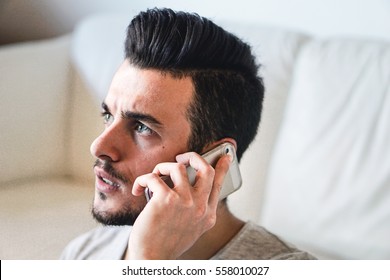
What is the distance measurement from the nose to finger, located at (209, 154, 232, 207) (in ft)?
0.40

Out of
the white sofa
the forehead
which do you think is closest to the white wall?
the white sofa

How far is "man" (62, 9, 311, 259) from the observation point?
0.78 meters

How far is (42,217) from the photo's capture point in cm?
89

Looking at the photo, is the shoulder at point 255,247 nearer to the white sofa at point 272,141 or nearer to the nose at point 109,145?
the white sofa at point 272,141

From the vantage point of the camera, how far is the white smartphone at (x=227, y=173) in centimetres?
80

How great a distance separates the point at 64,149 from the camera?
891 mm

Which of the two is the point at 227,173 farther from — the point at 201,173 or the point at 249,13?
the point at 249,13

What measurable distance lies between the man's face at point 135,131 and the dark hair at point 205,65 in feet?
0.04

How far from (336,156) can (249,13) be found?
236 mm

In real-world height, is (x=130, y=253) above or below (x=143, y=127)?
below

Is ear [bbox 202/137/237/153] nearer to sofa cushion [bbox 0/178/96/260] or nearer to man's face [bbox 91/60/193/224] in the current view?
man's face [bbox 91/60/193/224]
